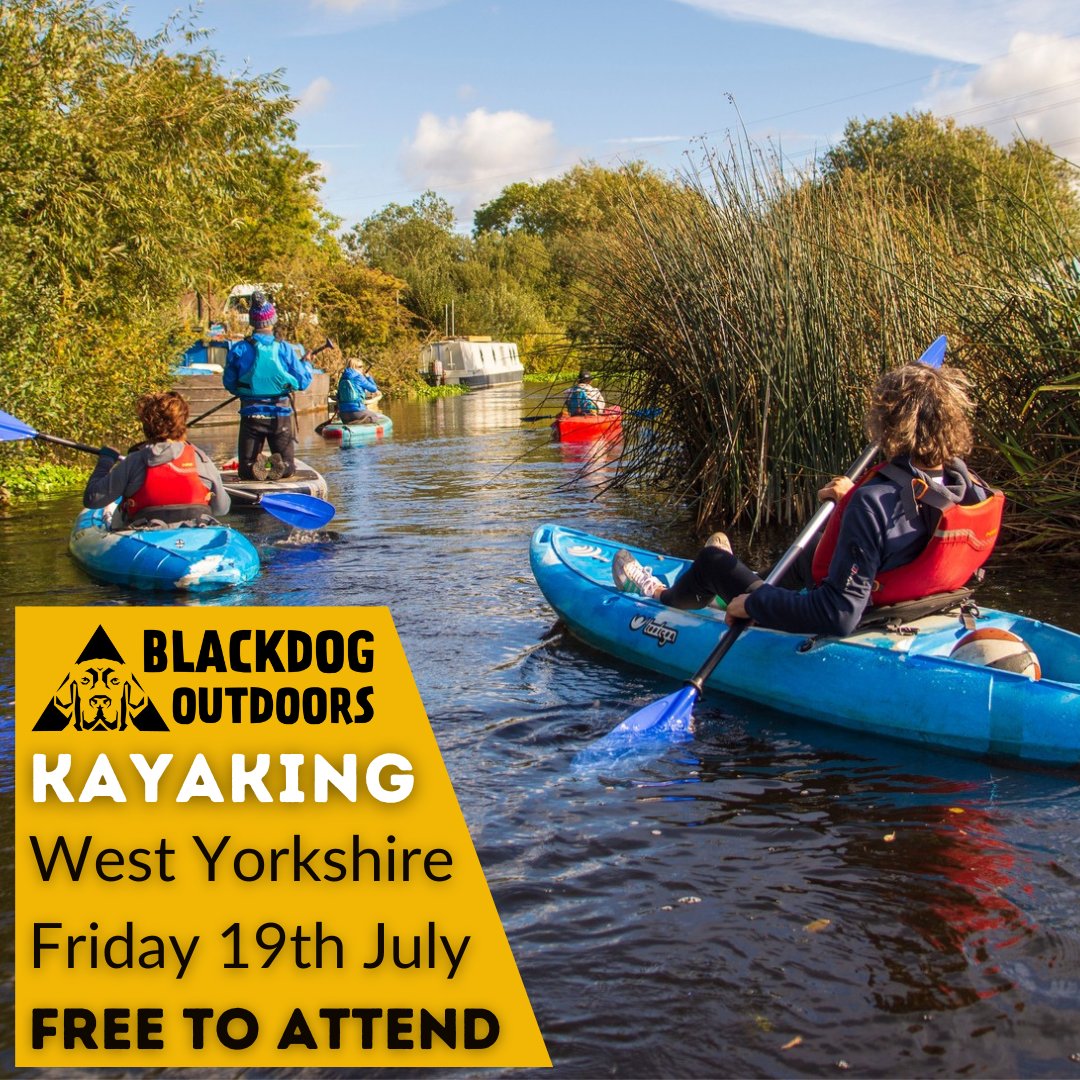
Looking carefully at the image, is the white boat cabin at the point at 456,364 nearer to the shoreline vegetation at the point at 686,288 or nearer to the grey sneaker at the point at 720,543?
the shoreline vegetation at the point at 686,288

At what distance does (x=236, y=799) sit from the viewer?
364 centimetres

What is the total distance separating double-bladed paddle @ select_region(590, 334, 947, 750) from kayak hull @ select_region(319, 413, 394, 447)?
47.8ft

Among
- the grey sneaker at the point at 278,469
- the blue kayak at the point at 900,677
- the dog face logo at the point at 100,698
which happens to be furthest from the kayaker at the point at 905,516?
the grey sneaker at the point at 278,469

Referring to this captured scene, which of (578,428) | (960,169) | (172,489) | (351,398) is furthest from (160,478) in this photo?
(960,169)

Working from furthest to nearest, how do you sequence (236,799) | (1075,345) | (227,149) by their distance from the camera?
(227,149) → (1075,345) → (236,799)

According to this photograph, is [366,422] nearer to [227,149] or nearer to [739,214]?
[227,149]

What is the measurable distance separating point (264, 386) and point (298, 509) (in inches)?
62.9

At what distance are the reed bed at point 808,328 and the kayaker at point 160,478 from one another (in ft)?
11.7

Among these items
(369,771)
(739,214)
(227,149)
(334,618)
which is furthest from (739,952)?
(227,149)

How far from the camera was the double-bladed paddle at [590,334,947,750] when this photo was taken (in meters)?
4.84

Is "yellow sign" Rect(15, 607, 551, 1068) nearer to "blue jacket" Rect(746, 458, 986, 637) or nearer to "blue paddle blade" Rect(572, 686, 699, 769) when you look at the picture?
"blue paddle blade" Rect(572, 686, 699, 769)

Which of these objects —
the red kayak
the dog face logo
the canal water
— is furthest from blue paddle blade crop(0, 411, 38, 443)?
the red kayak

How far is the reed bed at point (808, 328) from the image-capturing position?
7.17 metres

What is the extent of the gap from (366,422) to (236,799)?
1695 cm
